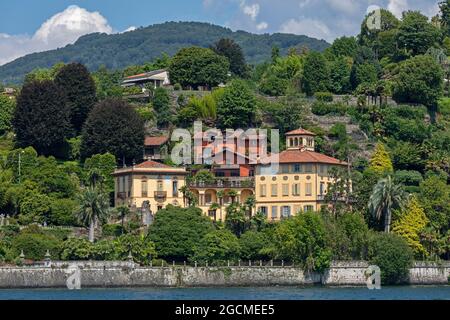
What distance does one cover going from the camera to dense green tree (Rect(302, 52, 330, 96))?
104 metres

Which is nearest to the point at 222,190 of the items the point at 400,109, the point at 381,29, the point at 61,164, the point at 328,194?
the point at 328,194

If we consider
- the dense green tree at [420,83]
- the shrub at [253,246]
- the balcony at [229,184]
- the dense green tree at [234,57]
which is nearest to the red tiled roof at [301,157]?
the balcony at [229,184]

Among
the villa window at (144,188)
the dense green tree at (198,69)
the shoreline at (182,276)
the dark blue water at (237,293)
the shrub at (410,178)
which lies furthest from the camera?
the dense green tree at (198,69)

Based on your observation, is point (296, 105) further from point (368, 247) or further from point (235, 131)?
point (368, 247)

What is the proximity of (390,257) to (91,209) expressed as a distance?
19.8 m

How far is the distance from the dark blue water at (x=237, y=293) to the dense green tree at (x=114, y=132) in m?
25.1

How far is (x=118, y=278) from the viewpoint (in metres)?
65.3

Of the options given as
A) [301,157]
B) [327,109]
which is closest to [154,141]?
[301,157]

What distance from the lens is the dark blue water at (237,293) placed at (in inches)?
2131

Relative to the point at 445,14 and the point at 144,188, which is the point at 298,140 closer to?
the point at 144,188

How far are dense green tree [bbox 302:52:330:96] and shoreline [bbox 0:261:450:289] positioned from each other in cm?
3775

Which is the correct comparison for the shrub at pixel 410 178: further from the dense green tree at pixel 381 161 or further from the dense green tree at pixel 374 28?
the dense green tree at pixel 374 28
